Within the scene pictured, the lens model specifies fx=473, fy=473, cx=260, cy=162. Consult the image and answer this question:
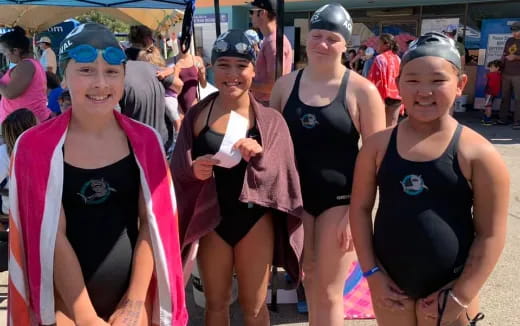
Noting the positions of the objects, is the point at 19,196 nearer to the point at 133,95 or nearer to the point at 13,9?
the point at 133,95

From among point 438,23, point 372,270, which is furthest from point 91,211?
point 438,23

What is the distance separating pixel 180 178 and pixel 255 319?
823 mm

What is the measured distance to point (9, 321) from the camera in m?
1.84

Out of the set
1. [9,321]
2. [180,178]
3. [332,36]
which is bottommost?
[9,321]

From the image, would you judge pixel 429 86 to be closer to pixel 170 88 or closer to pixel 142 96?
pixel 142 96

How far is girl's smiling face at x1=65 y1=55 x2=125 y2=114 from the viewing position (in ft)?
5.82

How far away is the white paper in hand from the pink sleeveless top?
3.05 m

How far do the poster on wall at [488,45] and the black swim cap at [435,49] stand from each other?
40.2ft

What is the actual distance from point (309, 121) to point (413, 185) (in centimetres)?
79

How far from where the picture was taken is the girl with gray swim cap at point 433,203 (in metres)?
1.77

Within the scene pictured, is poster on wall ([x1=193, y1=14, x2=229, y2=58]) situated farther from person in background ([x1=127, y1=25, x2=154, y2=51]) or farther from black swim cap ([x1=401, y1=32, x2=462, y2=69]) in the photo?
black swim cap ([x1=401, y1=32, x2=462, y2=69])

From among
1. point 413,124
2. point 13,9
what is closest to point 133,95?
point 413,124

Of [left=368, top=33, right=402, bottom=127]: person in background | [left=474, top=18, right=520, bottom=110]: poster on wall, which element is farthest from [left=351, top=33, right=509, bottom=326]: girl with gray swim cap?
[left=474, top=18, right=520, bottom=110]: poster on wall

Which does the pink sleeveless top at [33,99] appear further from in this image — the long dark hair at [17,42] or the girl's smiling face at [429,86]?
the girl's smiling face at [429,86]
